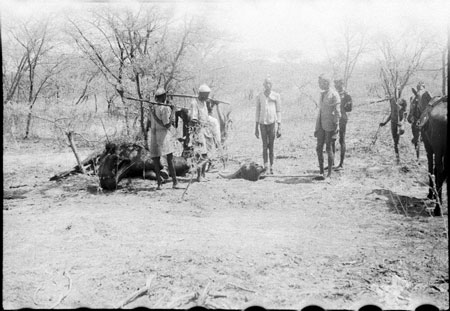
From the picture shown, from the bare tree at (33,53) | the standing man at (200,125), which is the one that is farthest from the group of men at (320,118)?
the bare tree at (33,53)

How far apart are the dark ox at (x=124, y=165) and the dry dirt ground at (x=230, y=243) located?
0.19 metres

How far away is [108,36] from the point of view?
7270 millimetres

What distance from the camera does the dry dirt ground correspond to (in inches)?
112

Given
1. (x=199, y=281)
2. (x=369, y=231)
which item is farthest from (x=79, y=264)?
(x=369, y=231)

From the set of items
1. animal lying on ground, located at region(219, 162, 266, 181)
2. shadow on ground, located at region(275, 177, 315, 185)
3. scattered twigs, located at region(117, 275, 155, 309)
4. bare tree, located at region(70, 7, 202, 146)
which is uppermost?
bare tree, located at region(70, 7, 202, 146)

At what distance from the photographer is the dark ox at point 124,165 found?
20.4ft

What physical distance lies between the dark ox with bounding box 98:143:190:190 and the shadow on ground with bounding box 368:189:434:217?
3161mm

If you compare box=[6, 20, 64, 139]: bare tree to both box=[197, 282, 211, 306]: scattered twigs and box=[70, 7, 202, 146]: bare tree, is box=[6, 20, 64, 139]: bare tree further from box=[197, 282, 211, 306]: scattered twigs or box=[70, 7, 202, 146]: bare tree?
box=[197, 282, 211, 306]: scattered twigs

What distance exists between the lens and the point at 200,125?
621 centimetres

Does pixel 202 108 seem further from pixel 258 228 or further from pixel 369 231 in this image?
pixel 369 231

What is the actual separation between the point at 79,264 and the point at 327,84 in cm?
437

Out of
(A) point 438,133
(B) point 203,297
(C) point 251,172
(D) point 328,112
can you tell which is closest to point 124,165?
(C) point 251,172

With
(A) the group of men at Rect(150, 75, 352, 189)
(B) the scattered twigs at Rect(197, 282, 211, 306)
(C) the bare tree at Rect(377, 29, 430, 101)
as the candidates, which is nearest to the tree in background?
(C) the bare tree at Rect(377, 29, 430, 101)

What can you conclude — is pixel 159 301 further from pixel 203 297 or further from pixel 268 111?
pixel 268 111
